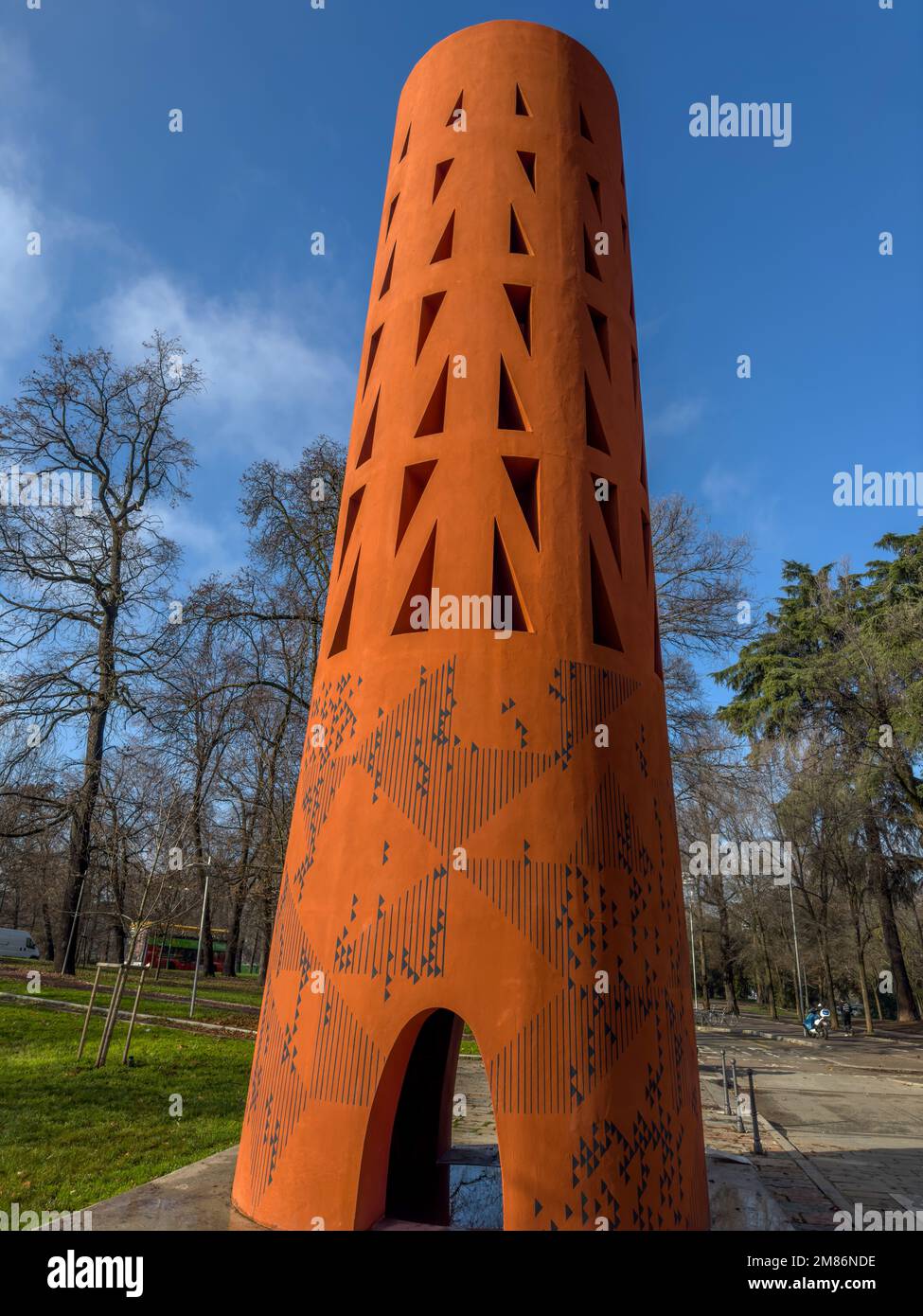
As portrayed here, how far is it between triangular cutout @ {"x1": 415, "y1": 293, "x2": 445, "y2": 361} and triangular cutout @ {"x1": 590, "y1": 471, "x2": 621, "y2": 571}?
2442 millimetres

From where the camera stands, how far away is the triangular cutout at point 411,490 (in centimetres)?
820

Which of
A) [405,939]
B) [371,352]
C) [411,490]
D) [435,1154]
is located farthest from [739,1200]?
[371,352]

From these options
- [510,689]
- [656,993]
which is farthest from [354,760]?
[656,993]

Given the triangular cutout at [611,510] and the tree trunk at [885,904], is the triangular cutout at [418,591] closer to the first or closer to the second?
the triangular cutout at [611,510]

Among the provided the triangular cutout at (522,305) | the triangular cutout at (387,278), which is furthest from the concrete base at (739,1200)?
the triangular cutout at (387,278)

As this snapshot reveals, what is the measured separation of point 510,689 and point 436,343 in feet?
12.8

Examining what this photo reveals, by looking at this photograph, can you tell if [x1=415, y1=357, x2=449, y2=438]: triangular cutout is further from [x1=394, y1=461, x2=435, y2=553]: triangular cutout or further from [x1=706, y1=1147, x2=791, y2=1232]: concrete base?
[x1=706, y1=1147, x2=791, y2=1232]: concrete base

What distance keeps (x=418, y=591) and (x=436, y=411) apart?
6.82 feet

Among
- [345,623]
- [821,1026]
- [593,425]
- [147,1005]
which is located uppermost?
[593,425]

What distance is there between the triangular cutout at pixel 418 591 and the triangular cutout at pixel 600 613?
153 centimetres

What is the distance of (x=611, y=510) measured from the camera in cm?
858

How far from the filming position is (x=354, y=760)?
747 centimetres

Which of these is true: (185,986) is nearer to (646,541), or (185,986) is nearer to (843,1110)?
(843,1110)
